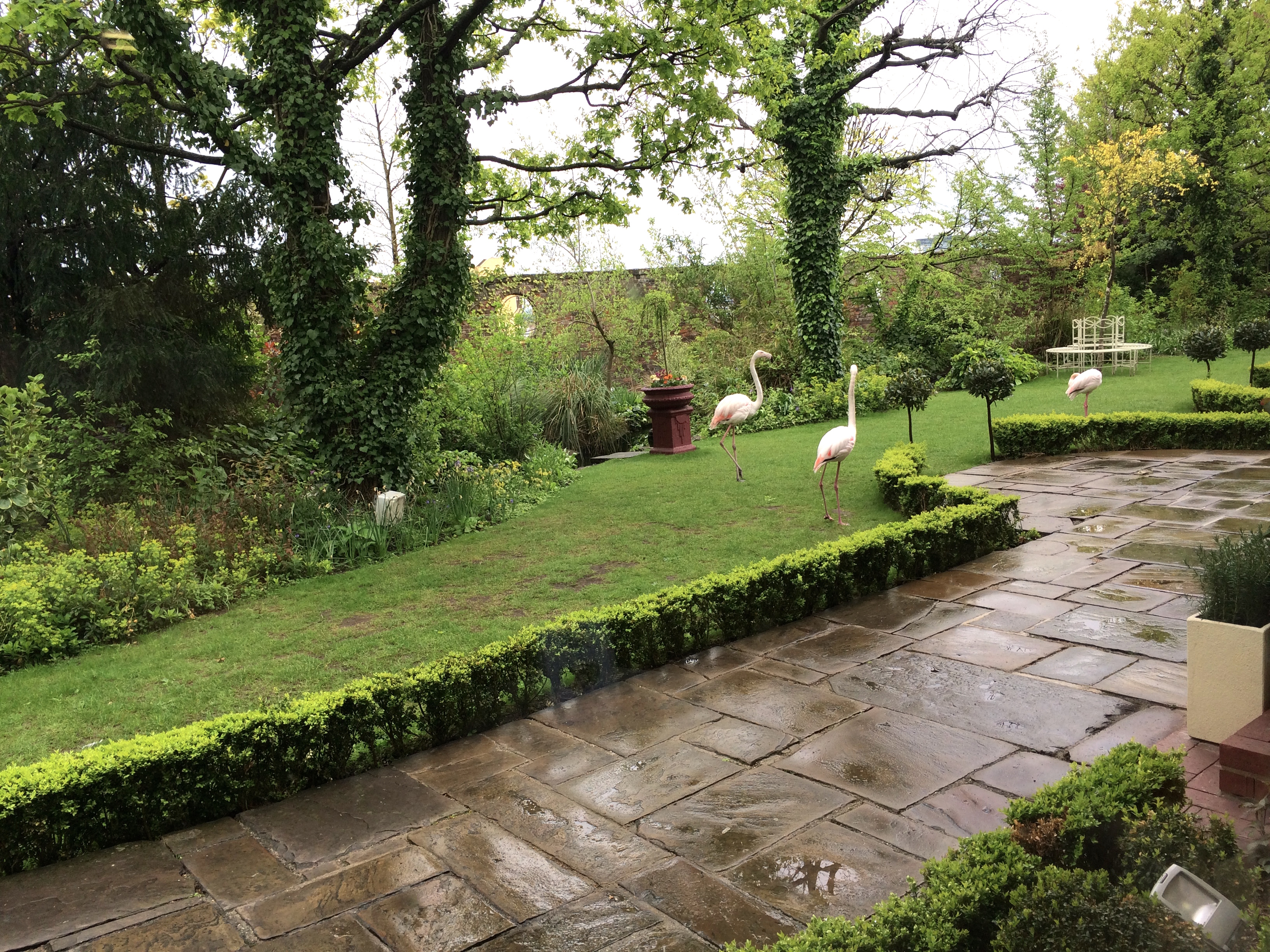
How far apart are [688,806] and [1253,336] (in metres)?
12.7

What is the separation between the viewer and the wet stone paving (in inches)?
107

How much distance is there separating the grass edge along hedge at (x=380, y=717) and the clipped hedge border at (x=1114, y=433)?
5323 mm

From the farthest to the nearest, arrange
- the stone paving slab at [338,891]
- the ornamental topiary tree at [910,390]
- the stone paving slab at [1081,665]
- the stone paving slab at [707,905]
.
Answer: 1. the ornamental topiary tree at [910,390]
2. the stone paving slab at [1081,665]
3. the stone paving slab at [338,891]
4. the stone paving slab at [707,905]

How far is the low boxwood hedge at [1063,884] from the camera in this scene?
193cm

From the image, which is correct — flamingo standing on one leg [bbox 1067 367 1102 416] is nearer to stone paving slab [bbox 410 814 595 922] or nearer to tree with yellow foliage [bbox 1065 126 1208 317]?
tree with yellow foliage [bbox 1065 126 1208 317]

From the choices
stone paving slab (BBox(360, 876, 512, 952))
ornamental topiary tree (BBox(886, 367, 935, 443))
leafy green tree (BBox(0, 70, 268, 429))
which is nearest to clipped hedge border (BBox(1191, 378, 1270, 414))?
ornamental topiary tree (BBox(886, 367, 935, 443))

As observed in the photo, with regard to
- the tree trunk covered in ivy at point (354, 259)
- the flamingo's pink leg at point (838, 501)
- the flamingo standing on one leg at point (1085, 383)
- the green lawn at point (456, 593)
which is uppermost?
the tree trunk covered in ivy at point (354, 259)

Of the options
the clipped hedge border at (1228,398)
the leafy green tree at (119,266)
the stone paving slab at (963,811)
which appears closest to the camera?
the stone paving slab at (963,811)

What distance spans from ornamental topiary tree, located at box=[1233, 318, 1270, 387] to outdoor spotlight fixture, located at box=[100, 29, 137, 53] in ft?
46.9

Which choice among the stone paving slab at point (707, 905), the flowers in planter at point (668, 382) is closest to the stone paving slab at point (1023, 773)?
the stone paving slab at point (707, 905)

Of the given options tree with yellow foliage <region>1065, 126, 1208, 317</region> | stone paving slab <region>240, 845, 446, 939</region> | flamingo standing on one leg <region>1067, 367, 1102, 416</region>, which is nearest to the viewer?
stone paving slab <region>240, 845, 446, 939</region>

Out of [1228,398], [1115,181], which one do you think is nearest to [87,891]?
[1228,398]

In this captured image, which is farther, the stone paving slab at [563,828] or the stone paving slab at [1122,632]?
the stone paving slab at [1122,632]

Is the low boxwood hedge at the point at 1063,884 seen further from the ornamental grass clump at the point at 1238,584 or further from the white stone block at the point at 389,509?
the white stone block at the point at 389,509
